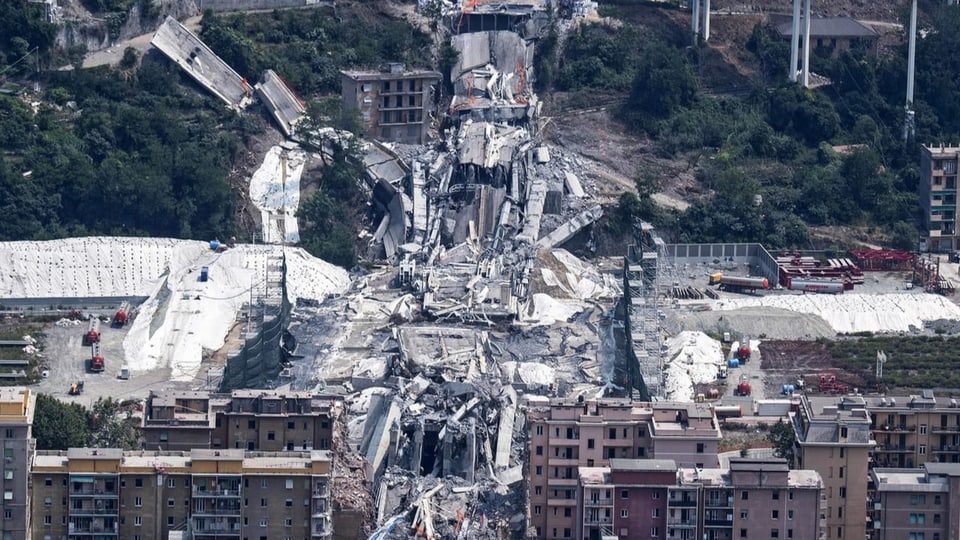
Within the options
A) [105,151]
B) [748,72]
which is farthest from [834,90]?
[105,151]

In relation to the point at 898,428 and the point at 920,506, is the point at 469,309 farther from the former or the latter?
the point at 920,506

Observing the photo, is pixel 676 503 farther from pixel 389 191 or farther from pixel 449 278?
pixel 389 191

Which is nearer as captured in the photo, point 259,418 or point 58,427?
point 259,418

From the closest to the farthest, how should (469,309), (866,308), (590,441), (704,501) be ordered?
(704,501) < (590,441) < (469,309) < (866,308)

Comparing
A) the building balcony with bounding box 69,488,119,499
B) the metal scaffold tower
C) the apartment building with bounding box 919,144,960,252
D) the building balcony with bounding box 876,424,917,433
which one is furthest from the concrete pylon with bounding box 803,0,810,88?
the building balcony with bounding box 69,488,119,499

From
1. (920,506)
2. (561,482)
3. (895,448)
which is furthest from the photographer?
(895,448)

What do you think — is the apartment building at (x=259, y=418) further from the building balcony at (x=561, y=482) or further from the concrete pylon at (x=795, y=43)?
the concrete pylon at (x=795, y=43)

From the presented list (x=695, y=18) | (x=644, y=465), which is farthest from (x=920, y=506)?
(x=695, y=18)
